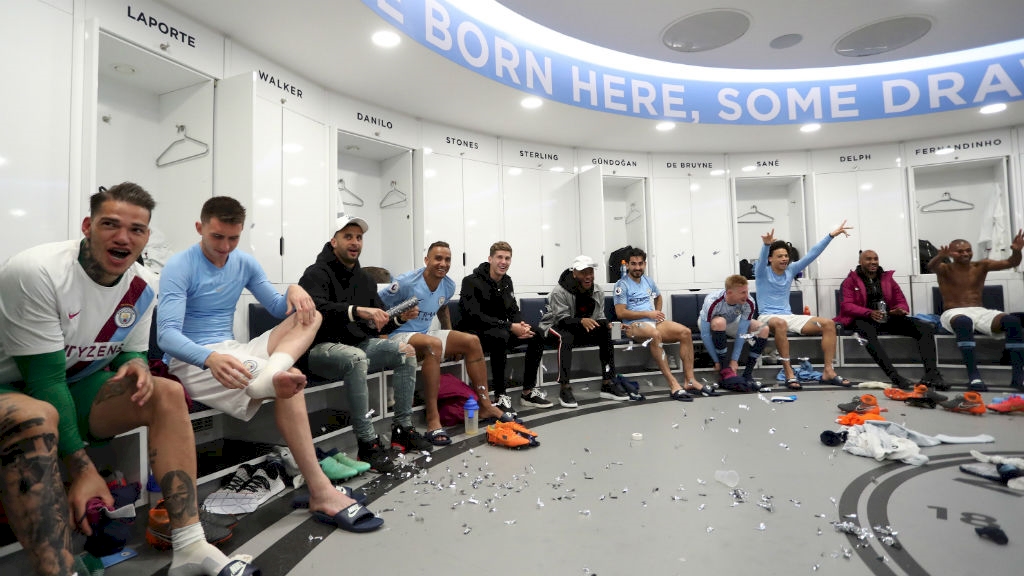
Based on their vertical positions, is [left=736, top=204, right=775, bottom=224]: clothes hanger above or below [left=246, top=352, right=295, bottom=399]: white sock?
above

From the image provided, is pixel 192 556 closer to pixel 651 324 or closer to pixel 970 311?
pixel 651 324

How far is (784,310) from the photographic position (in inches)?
193

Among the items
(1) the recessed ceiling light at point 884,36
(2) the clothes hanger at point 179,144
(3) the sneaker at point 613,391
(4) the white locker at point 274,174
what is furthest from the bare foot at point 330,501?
(1) the recessed ceiling light at point 884,36

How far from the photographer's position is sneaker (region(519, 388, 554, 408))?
3742 millimetres

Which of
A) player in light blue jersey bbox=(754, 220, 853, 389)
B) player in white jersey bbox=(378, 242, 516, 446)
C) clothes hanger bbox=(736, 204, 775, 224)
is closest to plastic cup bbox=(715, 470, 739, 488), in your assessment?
player in white jersey bbox=(378, 242, 516, 446)

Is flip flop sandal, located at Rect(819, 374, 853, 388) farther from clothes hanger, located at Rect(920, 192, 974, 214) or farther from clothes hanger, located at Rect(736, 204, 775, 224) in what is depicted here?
clothes hanger, located at Rect(920, 192, 974, 214)

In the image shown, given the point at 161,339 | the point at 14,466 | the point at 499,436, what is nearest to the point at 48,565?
the point at 14,466

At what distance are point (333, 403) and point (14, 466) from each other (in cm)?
237

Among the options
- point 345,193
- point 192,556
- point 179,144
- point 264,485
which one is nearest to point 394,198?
Answer: point 345,193

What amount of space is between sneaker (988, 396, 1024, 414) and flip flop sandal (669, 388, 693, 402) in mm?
1941

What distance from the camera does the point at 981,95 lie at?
478 centimetres

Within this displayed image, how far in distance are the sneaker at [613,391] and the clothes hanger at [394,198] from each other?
2.76m

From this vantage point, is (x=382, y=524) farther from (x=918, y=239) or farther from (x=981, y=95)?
(x=918, y=239)

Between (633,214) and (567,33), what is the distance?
2.98m
